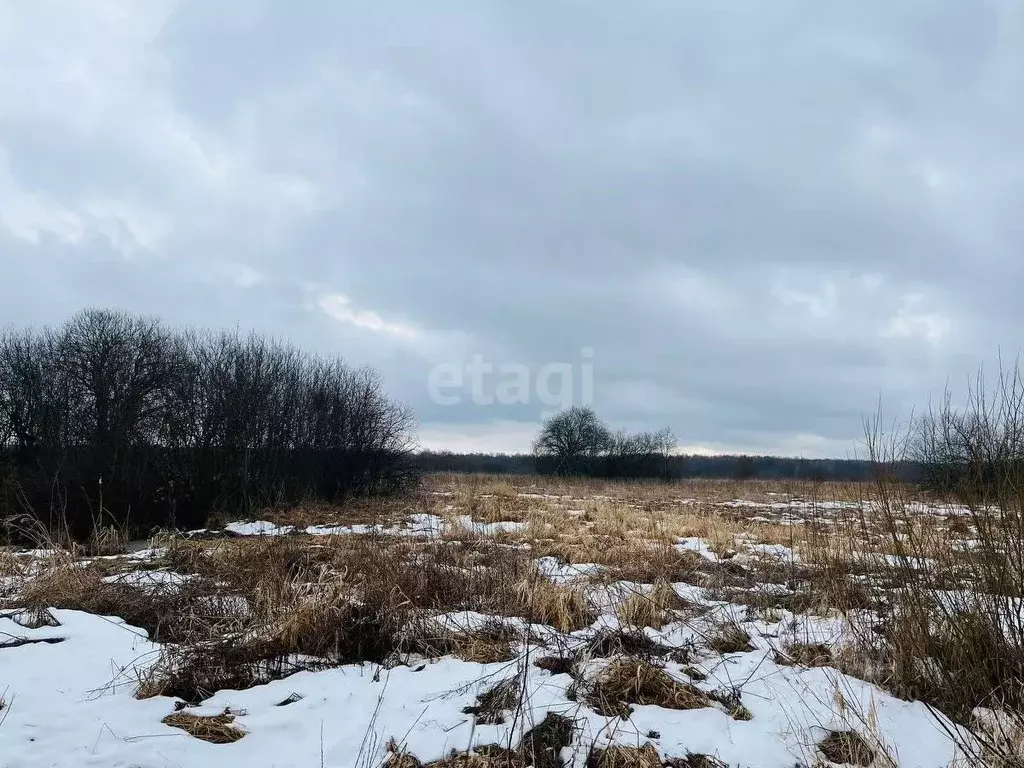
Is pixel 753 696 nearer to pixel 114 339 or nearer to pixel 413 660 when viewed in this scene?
pixel 413 660

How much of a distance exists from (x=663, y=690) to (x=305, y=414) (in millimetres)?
19109

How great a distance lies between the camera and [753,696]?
3717mm

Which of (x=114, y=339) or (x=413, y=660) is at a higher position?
(x=114, y=339)

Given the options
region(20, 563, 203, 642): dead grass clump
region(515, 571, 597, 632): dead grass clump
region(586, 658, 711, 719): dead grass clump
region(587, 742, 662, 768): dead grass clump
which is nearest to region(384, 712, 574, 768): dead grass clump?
region(587, 742, 662, 768): dead grass clump

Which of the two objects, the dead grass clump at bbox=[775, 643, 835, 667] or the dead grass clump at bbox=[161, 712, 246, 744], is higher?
the dead grass clump at bbox=[775, 643, 835, 667]

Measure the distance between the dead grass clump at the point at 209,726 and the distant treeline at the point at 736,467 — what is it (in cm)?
404

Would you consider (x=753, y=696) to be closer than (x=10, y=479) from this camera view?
Yes

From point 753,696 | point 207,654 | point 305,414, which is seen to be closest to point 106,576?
point 207,654

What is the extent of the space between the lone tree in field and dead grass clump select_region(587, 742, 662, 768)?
51768 mm

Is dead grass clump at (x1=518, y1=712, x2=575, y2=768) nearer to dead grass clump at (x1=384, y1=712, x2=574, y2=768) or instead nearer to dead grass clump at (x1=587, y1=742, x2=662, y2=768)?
dead grass clump at (x1=384, y1=712, x2=574, y2=768)

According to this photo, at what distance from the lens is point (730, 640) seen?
4.56 meters

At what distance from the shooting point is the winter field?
3219 mm

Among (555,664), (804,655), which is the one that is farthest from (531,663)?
(804,655)

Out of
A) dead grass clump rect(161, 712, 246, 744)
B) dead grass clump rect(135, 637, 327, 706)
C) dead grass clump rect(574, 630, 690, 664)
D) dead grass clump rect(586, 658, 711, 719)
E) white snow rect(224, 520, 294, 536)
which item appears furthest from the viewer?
white snow rect(224, 520, 294, 536)
